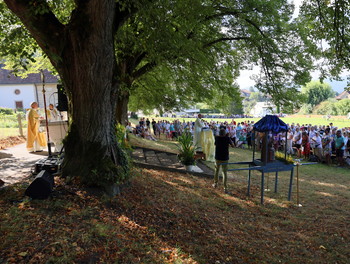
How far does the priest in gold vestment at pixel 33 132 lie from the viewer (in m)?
10.5

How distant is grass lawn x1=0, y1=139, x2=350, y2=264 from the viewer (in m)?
3.54

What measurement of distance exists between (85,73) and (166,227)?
3.43 m

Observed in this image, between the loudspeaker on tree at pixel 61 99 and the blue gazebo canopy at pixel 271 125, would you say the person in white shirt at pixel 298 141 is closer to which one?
the blue gazebo canopy at pixel 271 125

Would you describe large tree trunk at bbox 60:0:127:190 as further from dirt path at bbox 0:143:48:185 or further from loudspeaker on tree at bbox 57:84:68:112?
loudspeaker on tree at bbox 57:84:68:112

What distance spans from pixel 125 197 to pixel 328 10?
723 centimetres

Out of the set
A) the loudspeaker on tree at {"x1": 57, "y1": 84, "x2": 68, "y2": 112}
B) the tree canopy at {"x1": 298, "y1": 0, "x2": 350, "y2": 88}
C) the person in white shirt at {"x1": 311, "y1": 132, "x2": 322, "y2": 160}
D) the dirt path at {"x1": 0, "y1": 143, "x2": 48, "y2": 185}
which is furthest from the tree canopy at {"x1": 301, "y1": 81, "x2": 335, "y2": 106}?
the dirt path at {"x1": 0, "y1": 143, "x2": 48, "y2": 185}

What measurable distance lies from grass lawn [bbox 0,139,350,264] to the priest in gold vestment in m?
5.69

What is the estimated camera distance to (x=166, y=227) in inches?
196

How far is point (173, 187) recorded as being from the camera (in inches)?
302

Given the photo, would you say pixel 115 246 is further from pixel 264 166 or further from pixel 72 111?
pixel 264 166

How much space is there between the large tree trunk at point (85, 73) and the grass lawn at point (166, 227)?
0.54m

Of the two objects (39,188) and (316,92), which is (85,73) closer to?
(39,188)

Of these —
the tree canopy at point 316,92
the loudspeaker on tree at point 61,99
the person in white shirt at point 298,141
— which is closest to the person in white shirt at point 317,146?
the person in white shirt at point 298,141

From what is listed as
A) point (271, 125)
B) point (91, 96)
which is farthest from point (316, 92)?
point (91, 96)
